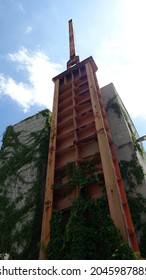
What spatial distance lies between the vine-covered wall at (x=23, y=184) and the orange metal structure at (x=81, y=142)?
77 centimetres

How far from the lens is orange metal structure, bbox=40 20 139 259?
4.09m

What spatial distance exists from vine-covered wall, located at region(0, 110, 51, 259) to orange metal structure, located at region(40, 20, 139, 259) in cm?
77

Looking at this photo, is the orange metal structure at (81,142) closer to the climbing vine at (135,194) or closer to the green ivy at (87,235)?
the green ivy at (87,235)

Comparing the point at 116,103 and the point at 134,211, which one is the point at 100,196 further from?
the point at 116,103

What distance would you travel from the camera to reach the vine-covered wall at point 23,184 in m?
5.09

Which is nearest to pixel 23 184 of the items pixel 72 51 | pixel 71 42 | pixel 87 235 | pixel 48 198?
pixel 48 198

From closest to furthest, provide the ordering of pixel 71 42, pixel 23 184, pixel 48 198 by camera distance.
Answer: pixel 48 198
pixel 23 184
pixel 71 42

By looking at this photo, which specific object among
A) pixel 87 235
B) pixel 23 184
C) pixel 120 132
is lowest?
pixel 87 235

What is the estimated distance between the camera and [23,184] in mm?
6320

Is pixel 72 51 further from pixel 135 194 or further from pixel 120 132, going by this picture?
pixel 135 194

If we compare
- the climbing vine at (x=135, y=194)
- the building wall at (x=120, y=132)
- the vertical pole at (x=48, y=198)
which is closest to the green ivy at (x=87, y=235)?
the vertical pole at (x=48, y=198)

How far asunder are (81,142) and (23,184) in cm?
223

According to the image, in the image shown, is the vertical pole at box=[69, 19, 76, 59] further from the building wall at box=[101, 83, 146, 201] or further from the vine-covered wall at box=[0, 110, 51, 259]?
the vine-covered wall at box=[0, 110, 51, 259]
